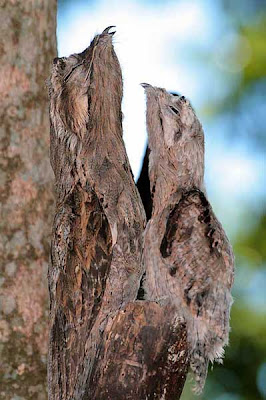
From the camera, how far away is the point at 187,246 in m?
3.43

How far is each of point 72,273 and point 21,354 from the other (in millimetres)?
635

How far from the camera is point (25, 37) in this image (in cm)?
420

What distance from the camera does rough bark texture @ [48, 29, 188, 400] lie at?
3074 mm

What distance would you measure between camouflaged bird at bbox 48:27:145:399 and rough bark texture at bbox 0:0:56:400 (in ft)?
1.17

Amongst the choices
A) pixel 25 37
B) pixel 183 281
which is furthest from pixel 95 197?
pixel 25 37

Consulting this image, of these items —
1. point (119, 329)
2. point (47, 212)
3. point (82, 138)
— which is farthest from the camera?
point (47, 212)

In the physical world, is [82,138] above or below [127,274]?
above

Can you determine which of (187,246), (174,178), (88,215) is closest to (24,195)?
(88,215)

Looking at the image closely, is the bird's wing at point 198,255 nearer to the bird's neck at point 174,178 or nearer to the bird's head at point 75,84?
the bird's neck at point 174,178

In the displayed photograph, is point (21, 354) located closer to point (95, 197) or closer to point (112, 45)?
point (95, 197)

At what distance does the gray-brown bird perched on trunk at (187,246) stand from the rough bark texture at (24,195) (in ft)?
2.17

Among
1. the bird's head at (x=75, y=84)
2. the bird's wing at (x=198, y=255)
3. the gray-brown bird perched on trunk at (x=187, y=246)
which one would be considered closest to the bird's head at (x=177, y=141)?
the gray-brown bird perched on trunk at (x=187, y=246)

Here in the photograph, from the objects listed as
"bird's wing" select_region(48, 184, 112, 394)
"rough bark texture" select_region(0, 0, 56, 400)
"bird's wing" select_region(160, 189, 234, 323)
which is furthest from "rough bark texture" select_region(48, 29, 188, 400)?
"rough bark texture" select_region(0, 0, 56, 400)

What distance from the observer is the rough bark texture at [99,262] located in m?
3.07
